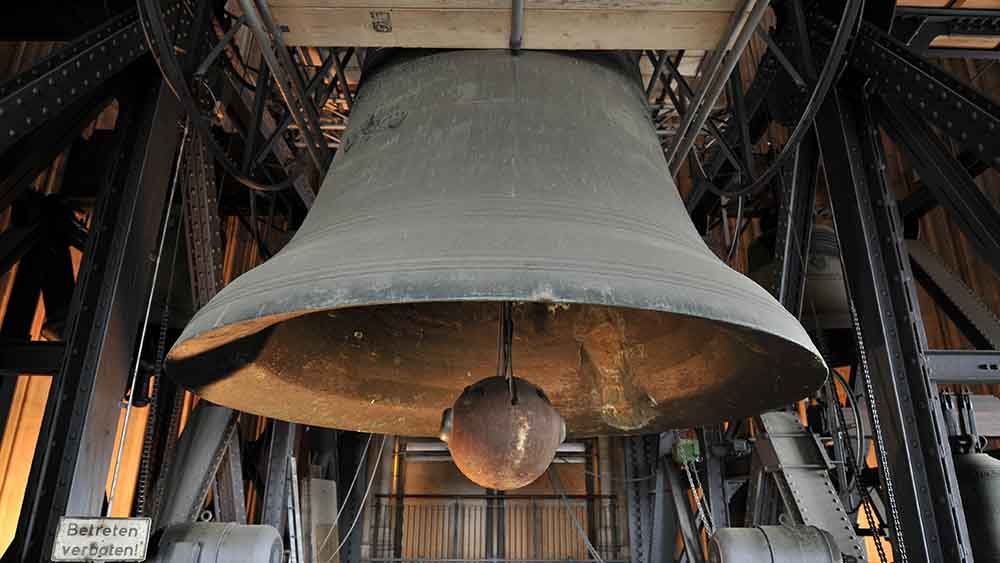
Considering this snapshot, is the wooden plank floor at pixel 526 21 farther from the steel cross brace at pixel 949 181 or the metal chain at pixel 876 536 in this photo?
the metal chain at pixel 876 536

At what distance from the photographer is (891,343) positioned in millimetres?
2473

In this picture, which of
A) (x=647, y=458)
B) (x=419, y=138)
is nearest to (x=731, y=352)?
(x=419, y=138)

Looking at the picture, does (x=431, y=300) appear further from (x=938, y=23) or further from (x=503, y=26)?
(x=938, y=23)

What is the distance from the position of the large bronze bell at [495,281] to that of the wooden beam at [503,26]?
0.08 metres

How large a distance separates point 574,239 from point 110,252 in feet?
6.08

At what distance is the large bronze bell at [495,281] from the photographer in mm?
1277

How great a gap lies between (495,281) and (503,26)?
109 cm

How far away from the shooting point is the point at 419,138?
1880mm

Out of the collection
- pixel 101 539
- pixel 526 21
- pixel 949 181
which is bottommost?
pixel 101 539

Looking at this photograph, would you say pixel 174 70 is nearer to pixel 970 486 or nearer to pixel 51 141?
pixel 51 141

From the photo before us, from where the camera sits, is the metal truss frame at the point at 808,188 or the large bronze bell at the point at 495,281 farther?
the metal truss frame at the point at 808,188

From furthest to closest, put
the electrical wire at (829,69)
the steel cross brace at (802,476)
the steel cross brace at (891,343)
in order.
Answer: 1. the steel cross brace at (802,476)
2. the steel cross brace at (891,343)
3. the electrical wire at (829,69)

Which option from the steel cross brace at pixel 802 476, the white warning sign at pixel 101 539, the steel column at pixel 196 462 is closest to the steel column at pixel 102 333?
the white warning sign at pixel 101 539

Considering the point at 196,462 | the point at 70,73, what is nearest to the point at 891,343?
the point at 70,73
